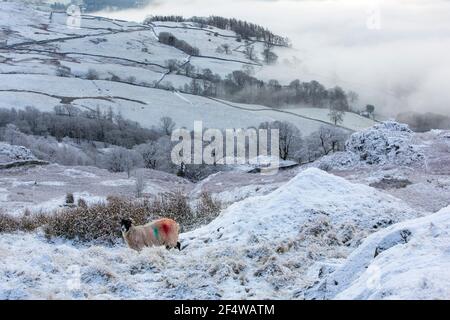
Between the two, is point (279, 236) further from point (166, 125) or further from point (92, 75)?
point (92, 75)

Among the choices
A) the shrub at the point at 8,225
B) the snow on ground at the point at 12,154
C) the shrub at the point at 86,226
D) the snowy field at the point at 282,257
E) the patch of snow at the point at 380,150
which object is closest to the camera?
the snowy field at the point at 282,257

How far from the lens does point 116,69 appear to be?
120 m

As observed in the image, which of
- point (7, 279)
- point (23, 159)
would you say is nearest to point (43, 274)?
point (7, 279)

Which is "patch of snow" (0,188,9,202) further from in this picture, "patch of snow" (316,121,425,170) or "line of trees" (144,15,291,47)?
"line of trees" (144,15,291,47)

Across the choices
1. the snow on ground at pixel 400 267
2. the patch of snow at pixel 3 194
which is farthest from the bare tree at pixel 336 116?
the snow on ground at pixel 400 267

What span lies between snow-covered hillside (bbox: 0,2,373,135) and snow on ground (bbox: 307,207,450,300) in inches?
2953

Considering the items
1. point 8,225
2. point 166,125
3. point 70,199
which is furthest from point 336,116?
point 8,225

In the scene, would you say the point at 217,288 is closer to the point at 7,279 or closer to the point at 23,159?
the point at 7,279

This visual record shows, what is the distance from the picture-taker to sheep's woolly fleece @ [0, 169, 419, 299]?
10820mm

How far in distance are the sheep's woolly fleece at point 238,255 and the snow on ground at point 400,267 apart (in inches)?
39.9

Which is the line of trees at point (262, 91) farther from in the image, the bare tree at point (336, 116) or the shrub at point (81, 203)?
the shrub at point (81, 203)

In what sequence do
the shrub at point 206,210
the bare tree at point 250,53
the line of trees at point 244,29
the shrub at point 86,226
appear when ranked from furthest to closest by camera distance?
the line of trees at point 244,29 < the bare tree at point 250,53 < the shrub at point 206,210 < the shrub at point 86,226

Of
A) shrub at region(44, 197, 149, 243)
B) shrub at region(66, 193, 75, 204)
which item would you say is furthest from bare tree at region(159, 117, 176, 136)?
shrub at region(44, 197, 149, 243)

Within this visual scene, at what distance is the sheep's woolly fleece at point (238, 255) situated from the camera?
10820 mm
